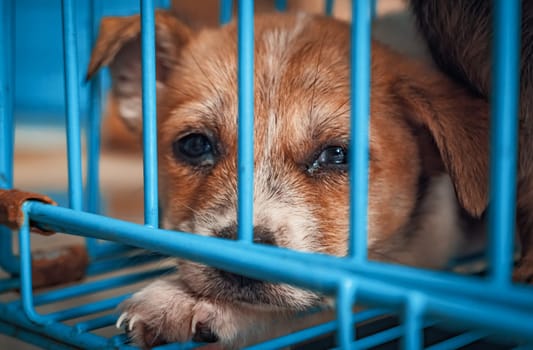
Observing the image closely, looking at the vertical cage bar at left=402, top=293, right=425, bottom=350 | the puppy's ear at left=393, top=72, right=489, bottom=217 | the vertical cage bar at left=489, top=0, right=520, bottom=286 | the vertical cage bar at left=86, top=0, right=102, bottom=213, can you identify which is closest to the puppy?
the puppy's ear at left=393, top=72, right=489, bottom=217

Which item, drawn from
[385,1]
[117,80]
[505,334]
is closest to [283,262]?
[505,334]

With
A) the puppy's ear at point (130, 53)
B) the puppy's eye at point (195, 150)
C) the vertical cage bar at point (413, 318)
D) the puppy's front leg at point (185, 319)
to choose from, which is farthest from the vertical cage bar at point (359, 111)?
the puppy's ear at point (130, 53)

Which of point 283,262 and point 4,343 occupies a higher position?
point 283,262

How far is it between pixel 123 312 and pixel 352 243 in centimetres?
68

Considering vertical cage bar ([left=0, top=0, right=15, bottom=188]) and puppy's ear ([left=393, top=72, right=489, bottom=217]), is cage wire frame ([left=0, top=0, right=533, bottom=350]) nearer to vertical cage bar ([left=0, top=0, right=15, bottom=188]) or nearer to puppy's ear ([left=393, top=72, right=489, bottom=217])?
vertical cage bar ([left=0, top=0, right=15, bottom=188])

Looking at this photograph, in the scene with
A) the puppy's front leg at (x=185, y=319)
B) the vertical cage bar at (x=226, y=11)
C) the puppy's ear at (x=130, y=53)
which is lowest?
the puppy's front leg at (x=185, y=319)

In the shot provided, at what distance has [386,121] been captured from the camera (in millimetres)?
1645

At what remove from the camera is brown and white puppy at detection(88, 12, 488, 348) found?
1342 millimetres

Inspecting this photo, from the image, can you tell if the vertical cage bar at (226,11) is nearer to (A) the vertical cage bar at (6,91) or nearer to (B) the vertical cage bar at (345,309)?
(A) the vertical cage bar at (6,91)

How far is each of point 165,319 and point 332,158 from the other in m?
0.61

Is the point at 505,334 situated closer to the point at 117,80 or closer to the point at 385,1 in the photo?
the point at 117,80

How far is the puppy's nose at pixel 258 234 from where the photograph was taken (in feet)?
4.10

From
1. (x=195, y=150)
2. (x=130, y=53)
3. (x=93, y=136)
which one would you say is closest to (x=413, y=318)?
(x=195, y=150)

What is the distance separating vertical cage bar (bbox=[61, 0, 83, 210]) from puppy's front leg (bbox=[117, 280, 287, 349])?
10.9 inches
